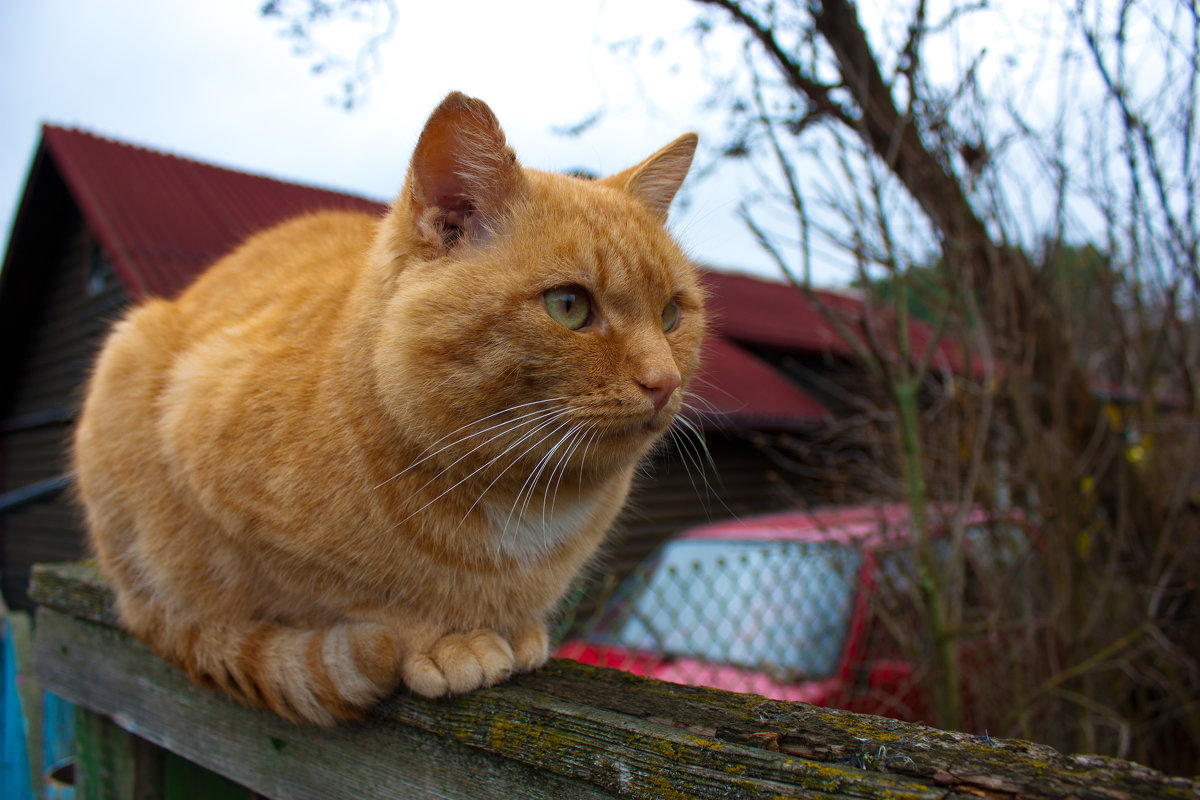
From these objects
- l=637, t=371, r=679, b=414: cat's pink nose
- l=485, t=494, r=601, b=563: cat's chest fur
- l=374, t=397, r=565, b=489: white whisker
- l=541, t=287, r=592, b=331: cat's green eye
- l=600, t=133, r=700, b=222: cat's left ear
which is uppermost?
l=600, t=133, r=700, b=222: cat's left ear

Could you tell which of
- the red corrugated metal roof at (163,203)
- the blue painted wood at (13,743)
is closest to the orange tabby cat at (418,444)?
the blue painted wood at (13,743)

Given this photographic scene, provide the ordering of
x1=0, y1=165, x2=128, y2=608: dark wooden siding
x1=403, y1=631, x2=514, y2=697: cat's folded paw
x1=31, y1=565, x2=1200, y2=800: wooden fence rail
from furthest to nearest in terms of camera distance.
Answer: x1=0, y1=165, x2=128, y2=608: dark wooden siding, x1=403, y1=631, x2=514, y2=697: cat's folded paw, x1=31, y1=565, x2=1200, y2=800: wooden fence rail

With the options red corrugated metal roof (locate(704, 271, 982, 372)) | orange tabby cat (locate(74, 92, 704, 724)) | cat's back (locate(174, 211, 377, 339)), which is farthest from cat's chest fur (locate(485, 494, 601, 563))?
red corrugated metal roof (locate(704, 271, 982, 372))

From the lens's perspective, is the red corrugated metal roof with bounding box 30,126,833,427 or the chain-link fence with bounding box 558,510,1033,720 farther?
the red corrugated metal roof with bounding box 30,126,833,427

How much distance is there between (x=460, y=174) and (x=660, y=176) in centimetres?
61

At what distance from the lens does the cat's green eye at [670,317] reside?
161cm

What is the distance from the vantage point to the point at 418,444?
133 cm

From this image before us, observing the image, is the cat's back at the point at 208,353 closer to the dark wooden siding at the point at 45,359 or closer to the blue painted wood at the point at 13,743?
the blue painted wood at the point at 13,743

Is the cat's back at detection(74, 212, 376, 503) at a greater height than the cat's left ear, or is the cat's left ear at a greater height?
the cat's left ear

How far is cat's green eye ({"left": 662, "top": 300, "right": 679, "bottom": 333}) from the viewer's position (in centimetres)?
161

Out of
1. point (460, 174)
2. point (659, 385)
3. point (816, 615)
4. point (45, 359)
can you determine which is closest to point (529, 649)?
point (659, 385)

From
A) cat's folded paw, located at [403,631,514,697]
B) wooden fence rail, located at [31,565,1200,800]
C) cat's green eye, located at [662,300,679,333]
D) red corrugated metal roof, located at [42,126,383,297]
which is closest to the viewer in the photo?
wooden fence rail, located at [31,565,1200,800]

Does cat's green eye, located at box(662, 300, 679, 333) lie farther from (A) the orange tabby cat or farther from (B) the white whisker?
(B) the white whisker

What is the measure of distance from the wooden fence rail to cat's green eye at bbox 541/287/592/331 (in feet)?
1.94
